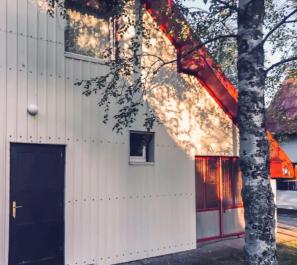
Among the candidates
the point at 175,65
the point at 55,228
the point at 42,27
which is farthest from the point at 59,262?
the point at 175,65

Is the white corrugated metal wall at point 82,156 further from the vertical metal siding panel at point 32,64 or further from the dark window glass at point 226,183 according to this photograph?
the dark window glass at point 226,183

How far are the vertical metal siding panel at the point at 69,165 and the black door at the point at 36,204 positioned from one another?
4.4 inches

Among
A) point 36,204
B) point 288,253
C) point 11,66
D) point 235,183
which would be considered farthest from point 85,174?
point 235,183

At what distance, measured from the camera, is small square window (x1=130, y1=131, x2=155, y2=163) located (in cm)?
1009

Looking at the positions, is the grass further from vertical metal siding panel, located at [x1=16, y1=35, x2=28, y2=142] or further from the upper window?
vertical metal siding panel, located at [x1=16, y1=35, x2=28, y2=142]

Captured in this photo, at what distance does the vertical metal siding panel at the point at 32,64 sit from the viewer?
8117 mm

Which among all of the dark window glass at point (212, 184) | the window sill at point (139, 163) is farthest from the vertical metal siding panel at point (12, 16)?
the dark window glass at point (212, 184)

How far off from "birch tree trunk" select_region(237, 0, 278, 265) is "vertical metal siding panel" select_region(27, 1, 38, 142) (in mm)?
3788

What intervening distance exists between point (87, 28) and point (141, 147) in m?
2.91

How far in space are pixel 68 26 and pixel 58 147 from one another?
97.5 inches

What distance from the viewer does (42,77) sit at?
27.5ft

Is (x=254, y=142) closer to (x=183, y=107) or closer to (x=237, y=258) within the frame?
(x=237, y=258)

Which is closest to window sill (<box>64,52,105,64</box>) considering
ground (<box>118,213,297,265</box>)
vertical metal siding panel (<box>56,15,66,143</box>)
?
vertical metal siding panel (<box>56,15,66,143</box>)

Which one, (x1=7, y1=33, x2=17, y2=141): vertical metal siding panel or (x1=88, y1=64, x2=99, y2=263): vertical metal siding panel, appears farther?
(x1=88, y1=64, x2=99, y2=263): vertical metal siding panel
